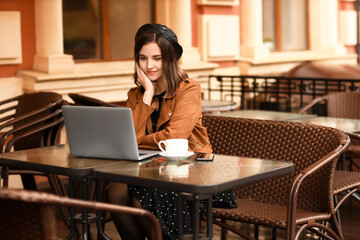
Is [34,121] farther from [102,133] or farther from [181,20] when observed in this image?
[181,20]

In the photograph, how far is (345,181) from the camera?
4.04 m

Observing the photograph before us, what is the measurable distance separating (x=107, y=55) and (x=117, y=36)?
0.28m

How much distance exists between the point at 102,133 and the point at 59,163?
0.72 feet

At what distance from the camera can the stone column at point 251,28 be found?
972 centimetres

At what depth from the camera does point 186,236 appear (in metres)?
2.89

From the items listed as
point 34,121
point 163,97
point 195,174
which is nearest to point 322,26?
point 34,121

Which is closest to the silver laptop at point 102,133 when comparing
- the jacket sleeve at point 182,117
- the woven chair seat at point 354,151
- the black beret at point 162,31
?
the jacket sleeve at point 182,117

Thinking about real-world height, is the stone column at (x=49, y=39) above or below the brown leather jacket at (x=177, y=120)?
above

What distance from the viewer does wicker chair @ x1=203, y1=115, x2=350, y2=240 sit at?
3293 millimetres

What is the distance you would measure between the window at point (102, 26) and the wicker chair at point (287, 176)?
→ 405 cm

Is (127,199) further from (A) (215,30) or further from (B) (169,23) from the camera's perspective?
(A) (215,30)

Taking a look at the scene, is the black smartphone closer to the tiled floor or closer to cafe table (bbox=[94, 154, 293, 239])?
cafe table (bbox=[94, 154, 293, 239])

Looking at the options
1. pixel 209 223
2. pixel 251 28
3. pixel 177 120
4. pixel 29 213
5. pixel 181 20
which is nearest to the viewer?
pixel 29 213

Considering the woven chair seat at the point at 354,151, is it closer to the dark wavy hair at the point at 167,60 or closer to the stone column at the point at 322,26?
the dark wavy hair at the point at 167,60
